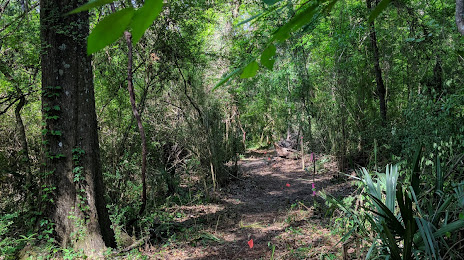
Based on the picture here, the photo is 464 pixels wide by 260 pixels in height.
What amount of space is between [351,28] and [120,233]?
241 inches

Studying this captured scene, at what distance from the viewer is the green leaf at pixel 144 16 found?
13.3 inches

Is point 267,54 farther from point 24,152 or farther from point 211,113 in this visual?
point 211,113

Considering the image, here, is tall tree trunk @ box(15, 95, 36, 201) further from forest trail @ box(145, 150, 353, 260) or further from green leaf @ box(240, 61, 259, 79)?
green leaf @ box(240, 61, 259, 79)

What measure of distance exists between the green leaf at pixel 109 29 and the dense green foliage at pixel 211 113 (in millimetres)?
2393

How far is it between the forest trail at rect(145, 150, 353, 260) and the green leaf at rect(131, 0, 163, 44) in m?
3.28

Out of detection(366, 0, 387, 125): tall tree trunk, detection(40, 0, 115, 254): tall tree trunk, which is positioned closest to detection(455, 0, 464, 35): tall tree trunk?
detection(40, 0, 115, 254): tall tree trunk

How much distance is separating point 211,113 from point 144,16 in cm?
703

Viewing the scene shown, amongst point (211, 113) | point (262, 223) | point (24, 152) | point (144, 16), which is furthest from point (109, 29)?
point (211, 113)

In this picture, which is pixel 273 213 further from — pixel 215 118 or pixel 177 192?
pixel 215 118

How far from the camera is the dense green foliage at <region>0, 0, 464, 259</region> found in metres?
3.29

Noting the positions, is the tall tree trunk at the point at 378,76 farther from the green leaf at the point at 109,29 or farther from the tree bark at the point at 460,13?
the green leaf at the point at 109,29

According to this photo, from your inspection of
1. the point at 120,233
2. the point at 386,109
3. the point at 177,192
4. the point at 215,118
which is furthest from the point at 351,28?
the point at 120,233

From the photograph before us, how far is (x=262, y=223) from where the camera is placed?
539cm

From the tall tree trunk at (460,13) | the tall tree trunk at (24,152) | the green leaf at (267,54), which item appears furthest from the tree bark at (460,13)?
the tall tree trunk at (24,152)
